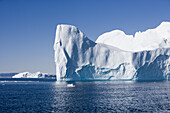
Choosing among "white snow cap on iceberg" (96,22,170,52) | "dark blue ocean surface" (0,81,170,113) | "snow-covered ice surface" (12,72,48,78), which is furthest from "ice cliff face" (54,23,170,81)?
"snow-covered ice surface" (12,72,48,78)

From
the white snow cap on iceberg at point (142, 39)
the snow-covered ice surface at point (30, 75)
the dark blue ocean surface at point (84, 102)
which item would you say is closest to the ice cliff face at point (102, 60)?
the white snow cap on iceberg at point (142, 39)

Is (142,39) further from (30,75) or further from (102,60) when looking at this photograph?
(30,75)

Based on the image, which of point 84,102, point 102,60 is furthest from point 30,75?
point 84,102

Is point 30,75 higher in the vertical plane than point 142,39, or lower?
lower

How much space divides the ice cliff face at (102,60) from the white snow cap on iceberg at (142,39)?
16.9ft

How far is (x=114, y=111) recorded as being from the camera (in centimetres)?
2205

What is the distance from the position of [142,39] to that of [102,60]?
61.7 feet

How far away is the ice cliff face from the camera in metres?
68.9

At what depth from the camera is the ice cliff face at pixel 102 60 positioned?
226 ft

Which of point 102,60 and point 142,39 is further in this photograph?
point 142,39

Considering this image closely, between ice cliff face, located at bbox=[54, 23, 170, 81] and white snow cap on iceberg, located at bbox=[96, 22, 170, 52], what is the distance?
516 centimetres

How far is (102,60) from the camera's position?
2785 inches

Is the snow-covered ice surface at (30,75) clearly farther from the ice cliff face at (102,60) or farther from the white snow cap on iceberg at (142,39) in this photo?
the ice cliff face at (102,60)

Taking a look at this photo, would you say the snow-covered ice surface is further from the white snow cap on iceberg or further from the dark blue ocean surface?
the dark blue ocean surface
